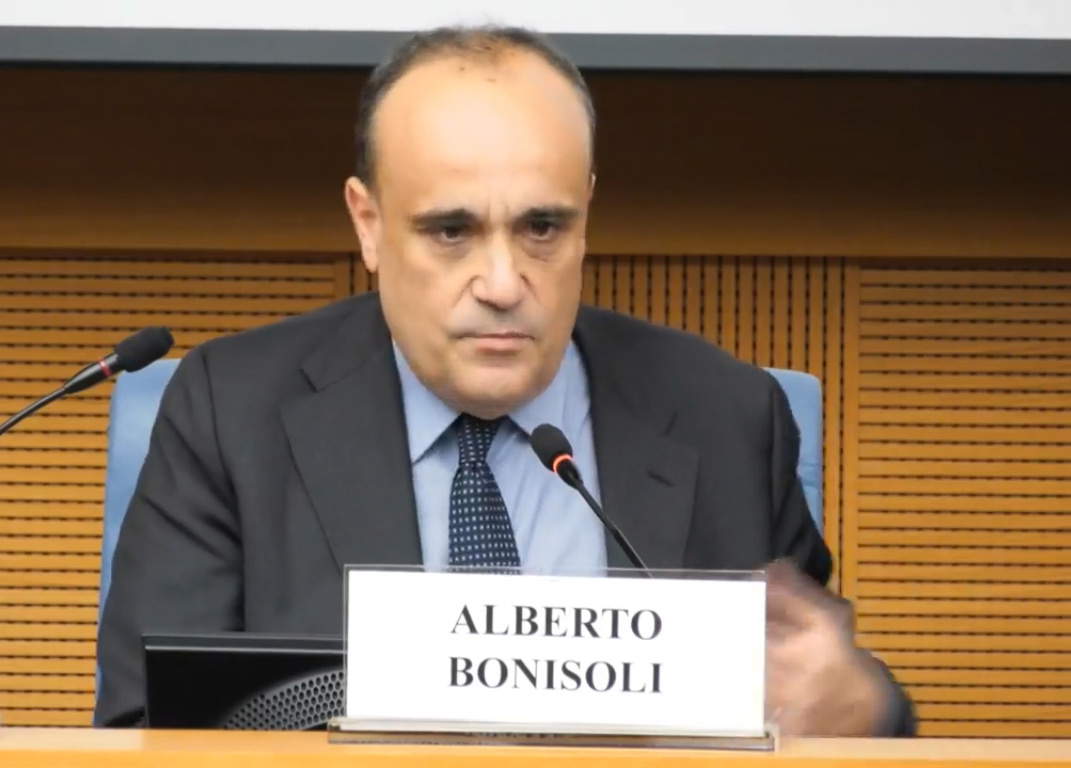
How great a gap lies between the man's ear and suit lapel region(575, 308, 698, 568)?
0.93ft

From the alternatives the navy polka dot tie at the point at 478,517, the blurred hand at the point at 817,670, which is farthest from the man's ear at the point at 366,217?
the blurred hand at the point at 817,670

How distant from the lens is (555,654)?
1.25 meters

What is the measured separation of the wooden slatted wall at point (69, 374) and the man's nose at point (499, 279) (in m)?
1.49

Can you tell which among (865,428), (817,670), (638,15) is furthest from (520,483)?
(865,428)

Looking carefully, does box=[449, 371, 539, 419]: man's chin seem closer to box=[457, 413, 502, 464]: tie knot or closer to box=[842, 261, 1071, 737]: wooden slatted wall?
box=[457, 413, 502, 464]: tie knot

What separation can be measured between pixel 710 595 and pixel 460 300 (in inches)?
25.8

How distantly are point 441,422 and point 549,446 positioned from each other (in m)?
0.40

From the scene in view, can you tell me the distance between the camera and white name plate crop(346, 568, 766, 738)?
1235 mm

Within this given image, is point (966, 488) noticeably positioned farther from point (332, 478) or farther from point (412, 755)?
point (412, 755)

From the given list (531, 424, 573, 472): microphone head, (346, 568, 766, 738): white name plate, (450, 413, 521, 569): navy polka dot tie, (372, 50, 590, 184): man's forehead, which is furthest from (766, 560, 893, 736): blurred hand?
(372, 50, 590, 184): man's forehead

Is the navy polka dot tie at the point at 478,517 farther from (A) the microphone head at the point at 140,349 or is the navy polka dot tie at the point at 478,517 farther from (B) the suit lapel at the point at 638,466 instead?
(A) the microphone head at the point at 140,349

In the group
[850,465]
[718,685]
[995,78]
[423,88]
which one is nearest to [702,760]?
[718,685]

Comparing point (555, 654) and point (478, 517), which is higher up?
point (478, 517)

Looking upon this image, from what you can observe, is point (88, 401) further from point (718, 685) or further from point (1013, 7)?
Answer: point (718, 685)
